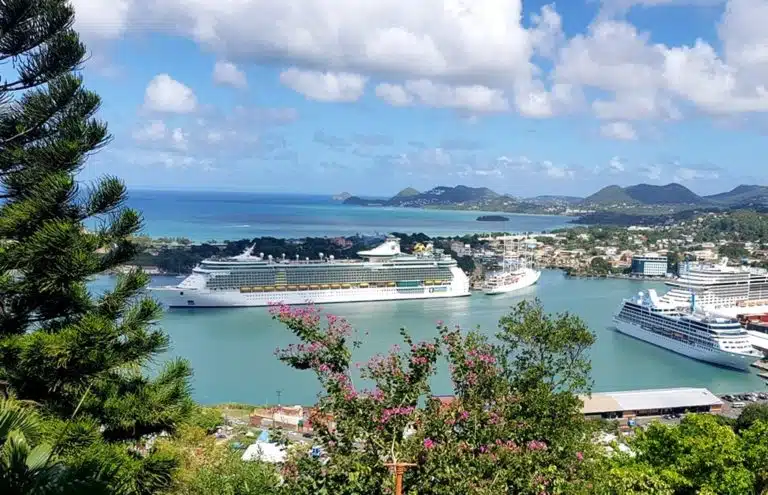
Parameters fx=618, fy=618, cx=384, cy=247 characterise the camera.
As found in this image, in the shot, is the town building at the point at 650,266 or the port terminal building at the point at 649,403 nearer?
the port terminal building at the point at 649,403

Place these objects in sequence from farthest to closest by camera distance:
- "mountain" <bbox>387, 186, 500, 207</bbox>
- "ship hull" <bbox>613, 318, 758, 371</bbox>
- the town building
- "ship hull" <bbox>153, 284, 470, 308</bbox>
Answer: "mountain" <bbox>387, 186, 500, 207</bbox> → the town building → "ship hull" <bbox>153, 284, 470, 308</bbox> → "ship hull" <bbox>613, 318, 758, 371</bbox>

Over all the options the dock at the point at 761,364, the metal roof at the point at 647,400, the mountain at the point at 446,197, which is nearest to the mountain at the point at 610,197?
the mountain at the point at 446,197

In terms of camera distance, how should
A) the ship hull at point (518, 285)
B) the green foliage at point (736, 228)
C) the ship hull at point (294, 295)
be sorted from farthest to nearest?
the green foliage at point (736, 228), the ship hull at point (518, 285), the ship hull at point (294, 295)

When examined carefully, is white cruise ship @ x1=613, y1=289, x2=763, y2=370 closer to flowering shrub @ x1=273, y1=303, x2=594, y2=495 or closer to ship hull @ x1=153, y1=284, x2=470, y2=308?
ship hull @ x1=153, y1=284, x2=470, y2=308

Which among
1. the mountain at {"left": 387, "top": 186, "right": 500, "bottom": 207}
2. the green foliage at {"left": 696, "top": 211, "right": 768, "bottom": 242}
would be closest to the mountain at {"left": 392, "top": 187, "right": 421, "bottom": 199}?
the mountain at {"left": 387, "top": 186, "right": 500, "bottom": 207}

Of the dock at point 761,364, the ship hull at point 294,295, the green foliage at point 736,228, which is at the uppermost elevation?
the green foliage at point 736,228

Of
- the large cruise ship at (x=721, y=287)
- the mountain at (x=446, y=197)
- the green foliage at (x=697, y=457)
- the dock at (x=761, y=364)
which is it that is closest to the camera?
the green foliage at (x=697, y=457)

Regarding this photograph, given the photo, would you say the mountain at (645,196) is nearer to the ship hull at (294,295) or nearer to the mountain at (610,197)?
the mountain at (610,197)

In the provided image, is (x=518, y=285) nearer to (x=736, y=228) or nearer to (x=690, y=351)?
(x=690, y=351)
